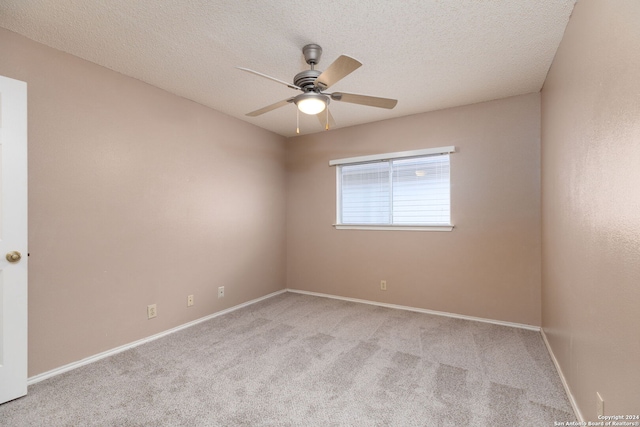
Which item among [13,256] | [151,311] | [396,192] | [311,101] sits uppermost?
[311,101]

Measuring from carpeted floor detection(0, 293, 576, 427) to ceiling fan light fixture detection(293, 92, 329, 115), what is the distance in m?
1.95

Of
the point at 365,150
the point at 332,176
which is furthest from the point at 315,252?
the point at 365,150

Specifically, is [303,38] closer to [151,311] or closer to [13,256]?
[13,256]

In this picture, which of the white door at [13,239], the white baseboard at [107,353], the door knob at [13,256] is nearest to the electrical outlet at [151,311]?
the white baseboard at [107,353]

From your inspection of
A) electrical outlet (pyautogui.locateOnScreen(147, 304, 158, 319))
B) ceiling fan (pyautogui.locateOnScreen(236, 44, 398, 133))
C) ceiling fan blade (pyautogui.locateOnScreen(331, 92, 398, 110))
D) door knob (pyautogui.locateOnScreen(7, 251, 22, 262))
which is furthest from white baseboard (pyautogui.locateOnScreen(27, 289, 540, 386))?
ceiling fan (pyautogui.locateOnScreen(236, 44, 398, 133))

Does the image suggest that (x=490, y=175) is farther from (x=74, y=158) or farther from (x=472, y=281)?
(x=74, y=158)

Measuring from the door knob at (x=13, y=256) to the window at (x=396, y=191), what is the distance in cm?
319

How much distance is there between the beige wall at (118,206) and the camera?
210 cm

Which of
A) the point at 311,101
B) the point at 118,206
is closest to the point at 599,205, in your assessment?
the point at 311,101

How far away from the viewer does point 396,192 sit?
3771 millimetres

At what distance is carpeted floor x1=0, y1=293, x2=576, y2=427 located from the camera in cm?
169

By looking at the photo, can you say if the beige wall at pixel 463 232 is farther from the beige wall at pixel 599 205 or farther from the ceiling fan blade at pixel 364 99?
the ceiling fan blade at pixel 364 99

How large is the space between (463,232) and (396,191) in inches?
37.2

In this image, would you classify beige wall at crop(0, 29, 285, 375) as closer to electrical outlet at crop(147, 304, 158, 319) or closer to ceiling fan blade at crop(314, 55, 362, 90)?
electrical outlet at crop(147, 304, 158, 319)
